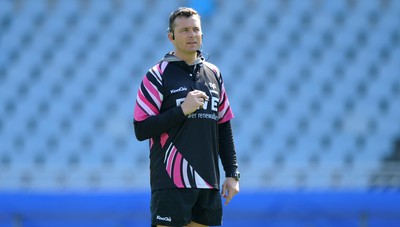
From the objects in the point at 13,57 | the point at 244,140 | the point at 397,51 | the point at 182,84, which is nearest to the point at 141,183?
the point at 244,140

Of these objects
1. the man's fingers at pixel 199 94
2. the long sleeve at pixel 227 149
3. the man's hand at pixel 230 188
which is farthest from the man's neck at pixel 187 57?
the man's hand at pixel 230 188

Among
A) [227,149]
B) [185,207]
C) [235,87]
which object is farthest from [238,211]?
[235,87]

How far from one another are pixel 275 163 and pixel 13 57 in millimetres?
3584

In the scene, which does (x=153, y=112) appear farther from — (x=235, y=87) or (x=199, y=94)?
(x=235, y=87)

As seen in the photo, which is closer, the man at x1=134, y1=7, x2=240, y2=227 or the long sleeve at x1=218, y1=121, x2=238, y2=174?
the man at x1=134, y1=7, x2=240, y2=227

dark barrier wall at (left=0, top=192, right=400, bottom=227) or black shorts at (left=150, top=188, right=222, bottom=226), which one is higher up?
dark barrier wall at (left=0, top=192, right=400, bottom=227)

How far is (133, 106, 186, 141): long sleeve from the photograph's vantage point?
10.3 ft

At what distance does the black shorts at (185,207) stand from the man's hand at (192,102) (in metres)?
0.36

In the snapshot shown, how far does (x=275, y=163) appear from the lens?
27.2ft

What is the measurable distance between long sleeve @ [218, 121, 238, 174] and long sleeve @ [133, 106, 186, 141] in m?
0.36

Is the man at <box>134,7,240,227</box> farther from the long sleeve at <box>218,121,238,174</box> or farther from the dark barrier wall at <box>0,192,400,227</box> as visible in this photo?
the dark barrier wall at <box>0,192,400,227</box>

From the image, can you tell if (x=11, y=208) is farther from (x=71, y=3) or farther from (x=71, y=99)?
(x=71, y=3)

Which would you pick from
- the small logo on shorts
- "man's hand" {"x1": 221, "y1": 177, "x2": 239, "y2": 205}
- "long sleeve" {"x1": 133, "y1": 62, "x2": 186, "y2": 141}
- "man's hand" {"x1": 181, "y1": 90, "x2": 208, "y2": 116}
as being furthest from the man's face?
the small logo on shorts

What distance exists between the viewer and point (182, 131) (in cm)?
322
